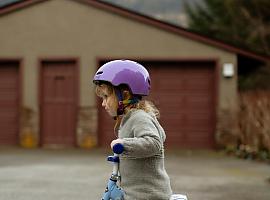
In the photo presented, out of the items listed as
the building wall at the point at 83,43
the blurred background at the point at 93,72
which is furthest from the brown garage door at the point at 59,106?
the building wall at the point at 83,43

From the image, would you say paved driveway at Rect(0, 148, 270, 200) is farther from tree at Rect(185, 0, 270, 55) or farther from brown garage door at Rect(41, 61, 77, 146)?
tree at Rect(185, 0, 270, 55)

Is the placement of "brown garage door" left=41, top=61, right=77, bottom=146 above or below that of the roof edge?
below

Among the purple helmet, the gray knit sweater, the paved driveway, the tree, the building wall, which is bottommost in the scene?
the paved driveway

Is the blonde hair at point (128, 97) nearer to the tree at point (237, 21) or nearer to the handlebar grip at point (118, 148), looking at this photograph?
the handlebar grip at point (118, 148)

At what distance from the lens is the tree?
27.4 m

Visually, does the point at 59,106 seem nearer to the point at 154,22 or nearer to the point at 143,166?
the point at 154,22

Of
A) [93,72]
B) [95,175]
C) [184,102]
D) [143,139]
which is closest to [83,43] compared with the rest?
[93,72]

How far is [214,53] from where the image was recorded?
52.2 feet

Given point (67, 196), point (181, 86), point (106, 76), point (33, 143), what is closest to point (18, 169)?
point (67, 196)

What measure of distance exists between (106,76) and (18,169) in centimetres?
848

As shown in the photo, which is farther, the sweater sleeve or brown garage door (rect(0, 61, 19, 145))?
brown garage door (rect(0, 61, 19, 145))

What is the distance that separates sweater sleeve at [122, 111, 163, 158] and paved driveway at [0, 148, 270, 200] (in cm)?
485

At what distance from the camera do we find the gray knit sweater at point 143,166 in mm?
3055

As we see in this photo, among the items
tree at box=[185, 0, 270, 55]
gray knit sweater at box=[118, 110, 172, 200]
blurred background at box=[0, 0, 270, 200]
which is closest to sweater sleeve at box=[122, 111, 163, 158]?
gray knit sweater at box=[118, 110, 172, 200]
